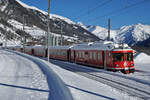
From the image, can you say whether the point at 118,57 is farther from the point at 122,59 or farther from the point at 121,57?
the point at 122,59

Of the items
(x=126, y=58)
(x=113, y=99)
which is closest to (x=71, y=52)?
(x=126, y=58)

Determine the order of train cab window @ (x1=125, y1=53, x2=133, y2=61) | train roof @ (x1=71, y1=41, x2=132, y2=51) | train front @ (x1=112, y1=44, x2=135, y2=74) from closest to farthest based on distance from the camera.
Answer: train front @ (x1=112, y1=44, x2=135, y2=74) < train roof @ (x1=71, y1=41, x2=132, y2=51) < train cab window @ (x1=125, y1=53, x2=133, y2=61)

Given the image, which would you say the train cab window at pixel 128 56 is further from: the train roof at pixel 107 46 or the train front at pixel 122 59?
the train roof at pixel 107 46

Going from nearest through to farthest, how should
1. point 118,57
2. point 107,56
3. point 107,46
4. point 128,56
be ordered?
point 118,57 < point 128,56 < point 107,56 < point 107,46

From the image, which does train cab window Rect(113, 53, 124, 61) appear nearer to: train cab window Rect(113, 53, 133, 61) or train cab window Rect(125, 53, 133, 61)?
train cab window Rect(113, 53, 133, 61)

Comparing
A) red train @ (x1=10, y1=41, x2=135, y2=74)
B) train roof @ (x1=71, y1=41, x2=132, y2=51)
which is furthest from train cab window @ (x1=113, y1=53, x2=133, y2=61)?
train roof @ (x1=71, y1=41, x2=132, y2=51)

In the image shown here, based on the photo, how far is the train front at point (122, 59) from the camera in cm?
2220

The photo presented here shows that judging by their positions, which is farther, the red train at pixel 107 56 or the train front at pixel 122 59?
the red train at pixel 107 56

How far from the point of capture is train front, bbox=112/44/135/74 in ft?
72.8

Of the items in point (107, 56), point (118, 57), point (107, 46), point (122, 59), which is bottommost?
point (122, 59)

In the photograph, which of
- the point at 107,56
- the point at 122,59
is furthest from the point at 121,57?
the point at 107,56

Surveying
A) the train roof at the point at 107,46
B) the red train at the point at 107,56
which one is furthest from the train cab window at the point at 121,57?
the train roof at the point at 107,46

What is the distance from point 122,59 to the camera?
2242 cm

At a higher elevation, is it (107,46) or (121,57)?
(107,46)
